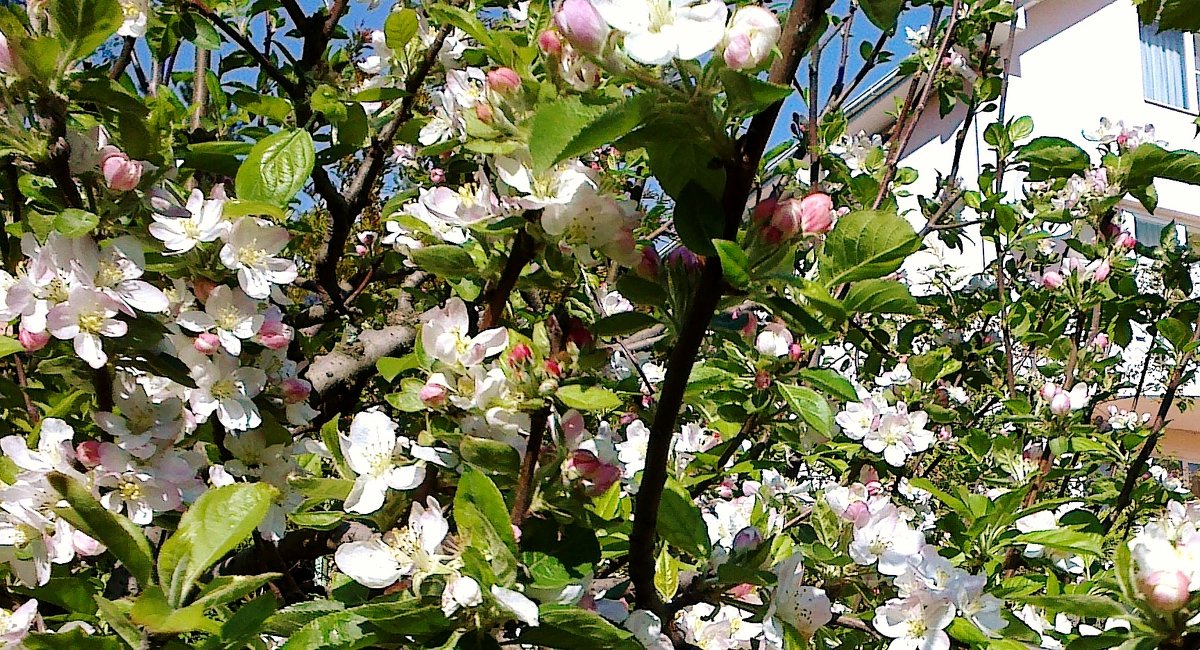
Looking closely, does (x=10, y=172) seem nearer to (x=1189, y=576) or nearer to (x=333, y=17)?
(x=333, y=17)

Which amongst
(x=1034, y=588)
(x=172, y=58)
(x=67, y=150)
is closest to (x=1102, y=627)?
(x=1034, y=588)

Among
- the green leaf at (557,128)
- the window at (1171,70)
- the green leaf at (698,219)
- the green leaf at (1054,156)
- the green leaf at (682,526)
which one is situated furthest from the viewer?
the window at (1171,70)

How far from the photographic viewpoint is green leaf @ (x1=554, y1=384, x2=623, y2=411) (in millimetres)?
875

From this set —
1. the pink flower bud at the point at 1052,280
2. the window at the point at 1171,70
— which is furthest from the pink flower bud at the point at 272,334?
the window at the point at 1171,70

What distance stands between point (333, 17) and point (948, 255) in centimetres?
284

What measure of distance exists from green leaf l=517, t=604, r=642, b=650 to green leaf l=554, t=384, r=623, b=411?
0.58 ft

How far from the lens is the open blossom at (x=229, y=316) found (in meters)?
1.09

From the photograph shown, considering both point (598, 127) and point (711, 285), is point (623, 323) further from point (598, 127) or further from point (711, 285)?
point (598, 127)

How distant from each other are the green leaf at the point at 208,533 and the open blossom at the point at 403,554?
101 mm

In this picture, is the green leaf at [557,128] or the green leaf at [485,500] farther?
the green leaf at [485,500]

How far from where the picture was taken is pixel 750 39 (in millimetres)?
688

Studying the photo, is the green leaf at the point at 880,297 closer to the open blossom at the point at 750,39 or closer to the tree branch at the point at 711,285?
the tree branch at the point at 711,285

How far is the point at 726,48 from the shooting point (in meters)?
0.70

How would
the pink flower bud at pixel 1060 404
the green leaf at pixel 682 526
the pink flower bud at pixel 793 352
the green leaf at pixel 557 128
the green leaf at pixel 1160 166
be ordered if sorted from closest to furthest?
the green leaf at pixel 557 128
the green leaf at pixel 682 526
the pink flower bud at pixel 793 352
the green leaf at pixel 1160 166
the pink flower bud at pixel 1060 404
